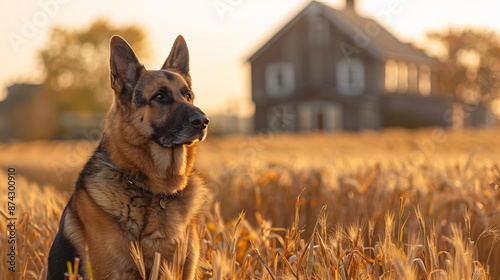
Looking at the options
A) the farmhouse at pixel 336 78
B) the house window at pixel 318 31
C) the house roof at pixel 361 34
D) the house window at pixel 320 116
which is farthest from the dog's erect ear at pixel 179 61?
the house window at pixel 318 31

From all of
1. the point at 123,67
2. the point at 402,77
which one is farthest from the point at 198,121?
the point at 402,77

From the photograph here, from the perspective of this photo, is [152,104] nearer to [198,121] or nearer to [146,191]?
[198,121]

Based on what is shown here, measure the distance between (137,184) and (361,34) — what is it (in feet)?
112

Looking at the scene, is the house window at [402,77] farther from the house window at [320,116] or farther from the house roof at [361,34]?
the house window at [320,116]

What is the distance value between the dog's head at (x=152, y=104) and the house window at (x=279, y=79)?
36.3 meters

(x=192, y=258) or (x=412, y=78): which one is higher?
(x=412, y=78)

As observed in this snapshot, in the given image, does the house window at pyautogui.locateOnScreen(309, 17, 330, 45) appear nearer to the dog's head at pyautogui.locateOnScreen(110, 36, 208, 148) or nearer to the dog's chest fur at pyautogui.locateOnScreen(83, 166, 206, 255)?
the dog's head at pyautogui.locateOnScreen(110, 36, 208, 148)

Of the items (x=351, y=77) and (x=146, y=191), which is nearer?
(x=146, y=191)

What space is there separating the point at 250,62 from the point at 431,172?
121ft

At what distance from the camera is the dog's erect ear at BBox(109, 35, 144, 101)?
12.6 ft

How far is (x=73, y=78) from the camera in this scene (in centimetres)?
4553

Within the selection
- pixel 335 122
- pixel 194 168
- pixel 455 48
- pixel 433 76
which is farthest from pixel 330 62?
pixel 194 168

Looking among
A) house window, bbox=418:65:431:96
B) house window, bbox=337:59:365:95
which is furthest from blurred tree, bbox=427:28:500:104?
house window, bbox=337:59:365:95

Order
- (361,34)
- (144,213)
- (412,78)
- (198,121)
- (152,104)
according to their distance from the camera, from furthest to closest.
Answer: (412,78) → (361,34) → (152,104) → (198,121) → (144,213)
